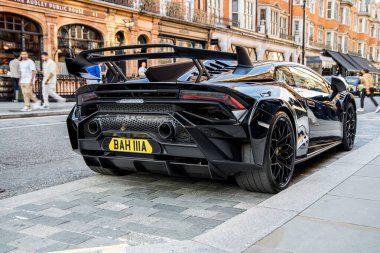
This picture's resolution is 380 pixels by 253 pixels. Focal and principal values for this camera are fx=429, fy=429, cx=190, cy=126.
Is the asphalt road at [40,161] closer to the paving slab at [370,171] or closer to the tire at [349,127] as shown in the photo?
the tire at [349,127]

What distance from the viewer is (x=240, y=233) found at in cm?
298

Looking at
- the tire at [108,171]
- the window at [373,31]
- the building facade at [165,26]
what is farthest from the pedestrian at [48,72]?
the window at [373,31]

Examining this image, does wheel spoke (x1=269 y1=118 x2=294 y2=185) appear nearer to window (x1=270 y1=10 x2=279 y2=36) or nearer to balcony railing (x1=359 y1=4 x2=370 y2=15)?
window (x1=270 y1=10 x2=279 y2=36)

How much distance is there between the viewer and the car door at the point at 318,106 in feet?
16.6

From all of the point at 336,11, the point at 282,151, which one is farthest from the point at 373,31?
the point at 282,151

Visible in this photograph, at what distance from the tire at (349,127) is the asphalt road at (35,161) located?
12.2 ft

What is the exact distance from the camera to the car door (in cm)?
505

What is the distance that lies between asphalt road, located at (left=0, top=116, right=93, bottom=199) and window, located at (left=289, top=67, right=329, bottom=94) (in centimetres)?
275

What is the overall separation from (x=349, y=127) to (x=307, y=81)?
148 centimetres

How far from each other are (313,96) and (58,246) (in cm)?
362

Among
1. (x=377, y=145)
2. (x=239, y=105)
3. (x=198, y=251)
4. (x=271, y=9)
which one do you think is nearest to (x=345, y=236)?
(x=198, y=251)

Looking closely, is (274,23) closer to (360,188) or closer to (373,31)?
(360,188)

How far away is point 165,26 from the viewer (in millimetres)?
25406

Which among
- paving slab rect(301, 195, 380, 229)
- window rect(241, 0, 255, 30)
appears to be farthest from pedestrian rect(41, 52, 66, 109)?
window rect(241, 0, 255, 30)
